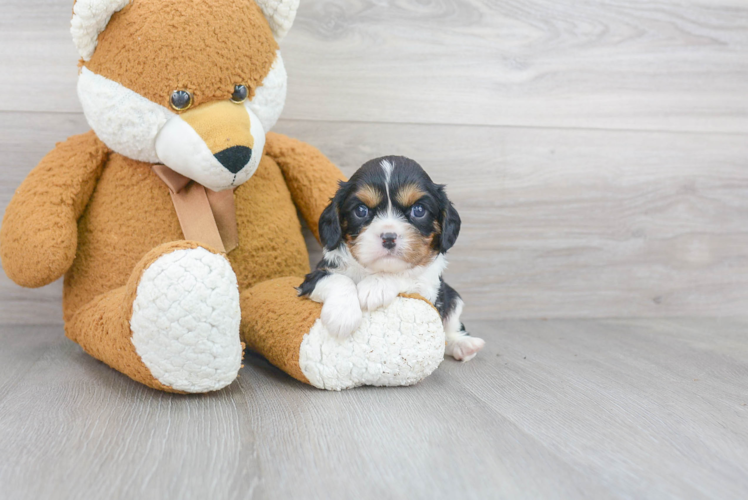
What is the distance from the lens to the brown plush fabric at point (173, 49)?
4.58 ft

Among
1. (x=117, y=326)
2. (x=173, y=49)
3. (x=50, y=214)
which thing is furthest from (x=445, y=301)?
(x=50, y=214)

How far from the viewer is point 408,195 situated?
1370 millimetres

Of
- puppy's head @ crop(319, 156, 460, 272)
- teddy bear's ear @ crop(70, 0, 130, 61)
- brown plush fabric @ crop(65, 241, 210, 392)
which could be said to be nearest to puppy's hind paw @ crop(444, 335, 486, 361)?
puppy's head @ crop(319, 156, 460, 272)

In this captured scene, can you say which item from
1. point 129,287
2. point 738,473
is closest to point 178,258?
point 129,287

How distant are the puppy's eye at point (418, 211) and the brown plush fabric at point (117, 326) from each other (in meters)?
0.48

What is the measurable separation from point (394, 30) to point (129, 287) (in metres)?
1.25

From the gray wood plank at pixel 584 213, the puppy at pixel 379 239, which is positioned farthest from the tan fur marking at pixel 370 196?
the gray wood plank at pixel 584 213

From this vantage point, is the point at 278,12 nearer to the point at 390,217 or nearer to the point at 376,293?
the point at 390,217

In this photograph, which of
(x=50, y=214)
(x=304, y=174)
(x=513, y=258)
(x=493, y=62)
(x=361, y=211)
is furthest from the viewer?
(x=513, y=258)

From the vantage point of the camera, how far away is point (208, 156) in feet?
4.62

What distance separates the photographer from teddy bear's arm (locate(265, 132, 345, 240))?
1.82 metres

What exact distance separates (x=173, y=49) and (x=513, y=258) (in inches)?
53.1

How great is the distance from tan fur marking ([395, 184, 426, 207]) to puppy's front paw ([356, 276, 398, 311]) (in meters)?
0.19

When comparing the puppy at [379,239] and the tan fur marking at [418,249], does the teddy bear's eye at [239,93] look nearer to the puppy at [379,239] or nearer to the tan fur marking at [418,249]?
the puppy at [379,239]
